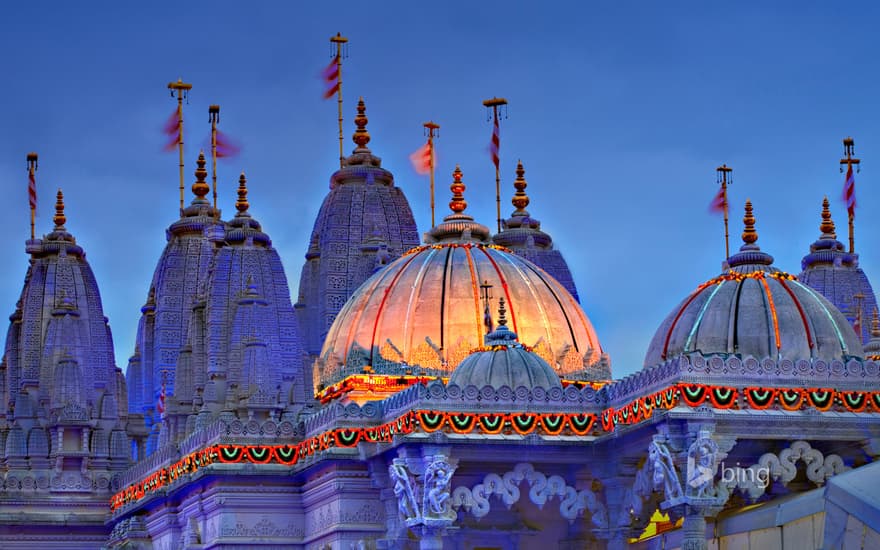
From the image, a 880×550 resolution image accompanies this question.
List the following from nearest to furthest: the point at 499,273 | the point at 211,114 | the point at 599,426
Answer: the point at 599,426
the point at 499,273
the point at 211,114

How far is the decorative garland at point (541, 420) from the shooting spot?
36469mm

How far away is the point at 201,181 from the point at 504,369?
2270cm

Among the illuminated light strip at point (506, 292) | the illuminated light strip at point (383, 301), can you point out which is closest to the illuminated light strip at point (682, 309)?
the illuminated light strip at point (506, 292)

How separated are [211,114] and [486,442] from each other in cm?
2273

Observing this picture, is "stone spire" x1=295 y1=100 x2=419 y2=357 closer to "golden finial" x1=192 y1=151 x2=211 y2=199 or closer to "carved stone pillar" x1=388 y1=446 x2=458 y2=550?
"golden finial" x1=192 y1=151 x2=211 y2=199

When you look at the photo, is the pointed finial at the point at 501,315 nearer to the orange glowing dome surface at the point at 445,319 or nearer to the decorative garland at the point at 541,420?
the orange glowing dome surface at the point at 445,319

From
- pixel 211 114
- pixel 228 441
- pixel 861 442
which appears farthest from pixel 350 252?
pixel 861 442

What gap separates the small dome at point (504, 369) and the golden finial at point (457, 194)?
22.2 feet

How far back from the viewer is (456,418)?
3856 cm

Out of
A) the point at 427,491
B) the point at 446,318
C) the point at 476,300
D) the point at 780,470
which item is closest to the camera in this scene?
the point at 780,470

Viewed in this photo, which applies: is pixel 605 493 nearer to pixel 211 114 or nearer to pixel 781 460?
pixel 781 460

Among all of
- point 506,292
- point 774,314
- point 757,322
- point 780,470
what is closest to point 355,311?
point 506,292

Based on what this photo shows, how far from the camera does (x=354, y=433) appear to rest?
133 ft

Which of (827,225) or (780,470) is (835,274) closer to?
(827,225)
